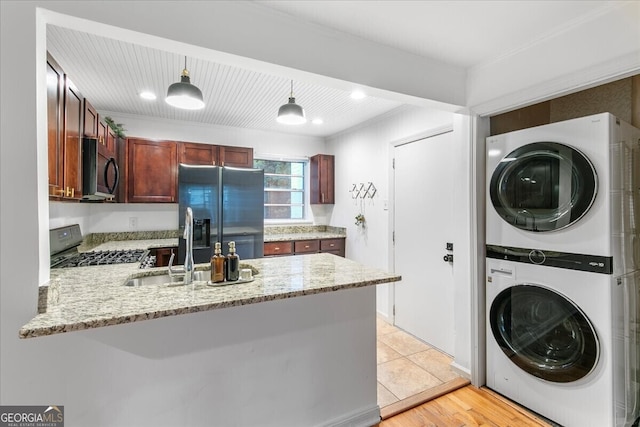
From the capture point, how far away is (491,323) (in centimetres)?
212

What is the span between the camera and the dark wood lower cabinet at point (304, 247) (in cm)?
375

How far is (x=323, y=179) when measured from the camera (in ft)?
14.4

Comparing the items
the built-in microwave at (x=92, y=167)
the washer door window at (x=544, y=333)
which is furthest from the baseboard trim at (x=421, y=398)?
the built-in microwave at (x=92, y=167)

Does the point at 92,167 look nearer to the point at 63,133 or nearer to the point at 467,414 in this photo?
the point at 63,133

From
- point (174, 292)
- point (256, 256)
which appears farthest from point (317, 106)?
point (174, 292)

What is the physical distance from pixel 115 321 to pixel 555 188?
237 centimetres

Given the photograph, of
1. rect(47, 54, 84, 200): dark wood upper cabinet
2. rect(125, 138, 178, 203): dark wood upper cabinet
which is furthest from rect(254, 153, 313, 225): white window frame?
rect(47, 54, 84, 200): dark wood upper cabinet

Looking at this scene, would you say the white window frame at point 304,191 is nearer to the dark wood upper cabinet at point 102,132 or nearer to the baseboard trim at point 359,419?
the dark wood upper cabinet at point 102,132

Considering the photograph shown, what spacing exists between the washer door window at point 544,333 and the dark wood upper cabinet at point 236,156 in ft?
10.4

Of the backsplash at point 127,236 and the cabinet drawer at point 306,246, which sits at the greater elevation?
the backsplash at point 127,236

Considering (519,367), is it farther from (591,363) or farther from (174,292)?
(174,292)

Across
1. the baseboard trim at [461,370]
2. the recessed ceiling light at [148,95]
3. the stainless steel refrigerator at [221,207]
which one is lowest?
the baseboard trim at [461,370]

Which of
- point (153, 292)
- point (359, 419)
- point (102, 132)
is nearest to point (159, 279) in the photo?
point (153, 292)

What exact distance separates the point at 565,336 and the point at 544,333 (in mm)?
110
